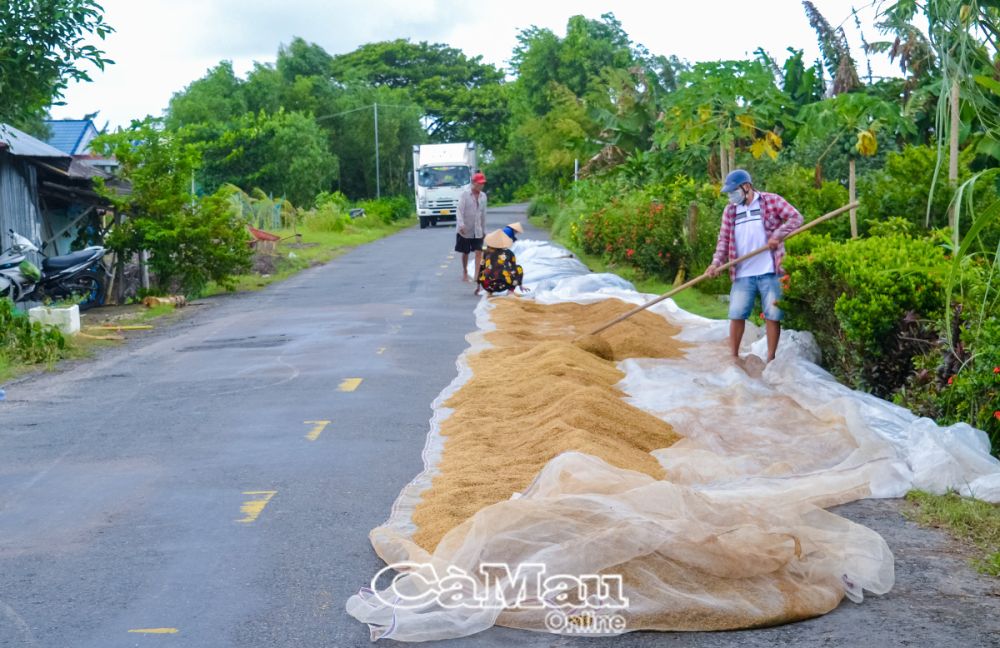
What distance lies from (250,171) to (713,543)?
45384mm

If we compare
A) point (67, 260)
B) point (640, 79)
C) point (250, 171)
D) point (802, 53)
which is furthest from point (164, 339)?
point (250, 171)

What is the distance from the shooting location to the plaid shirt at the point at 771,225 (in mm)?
11664

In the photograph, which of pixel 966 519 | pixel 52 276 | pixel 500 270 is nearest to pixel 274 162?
pixel 52 276

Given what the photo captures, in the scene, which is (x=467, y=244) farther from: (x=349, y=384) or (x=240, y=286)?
(x=349, y=384)

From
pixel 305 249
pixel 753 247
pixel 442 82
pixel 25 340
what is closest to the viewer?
pixel 753 247

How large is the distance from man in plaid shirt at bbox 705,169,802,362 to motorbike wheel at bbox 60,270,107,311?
466 inches

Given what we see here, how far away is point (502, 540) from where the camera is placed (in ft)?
18.0

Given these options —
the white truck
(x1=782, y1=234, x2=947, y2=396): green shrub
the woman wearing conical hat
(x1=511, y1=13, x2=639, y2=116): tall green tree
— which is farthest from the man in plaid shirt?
(x1=511, y1=13, x2=639, y2=116): tall green tree

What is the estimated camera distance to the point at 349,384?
11.5 m

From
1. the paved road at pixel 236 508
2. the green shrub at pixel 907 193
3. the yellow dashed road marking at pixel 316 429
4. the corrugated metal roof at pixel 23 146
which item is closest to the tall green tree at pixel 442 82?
the corrugated metal roof at pixel 23 146

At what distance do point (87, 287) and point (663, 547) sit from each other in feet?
54.8

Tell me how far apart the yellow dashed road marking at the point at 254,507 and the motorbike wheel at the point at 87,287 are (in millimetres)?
13179

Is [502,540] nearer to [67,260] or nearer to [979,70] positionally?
[979,70]

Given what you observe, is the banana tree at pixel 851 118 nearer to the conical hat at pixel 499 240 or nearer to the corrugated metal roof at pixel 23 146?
the conical hat at pixel 499 240
